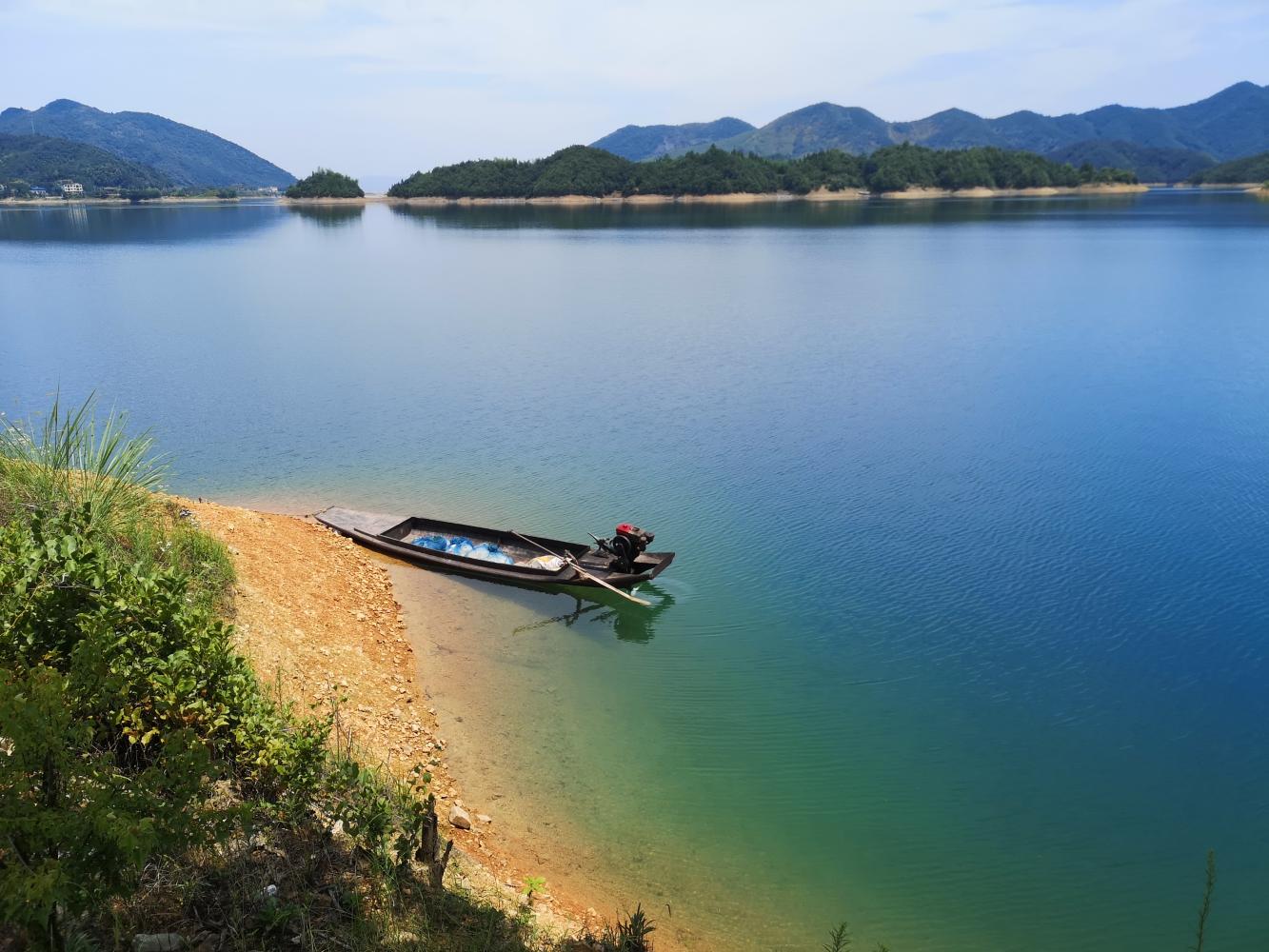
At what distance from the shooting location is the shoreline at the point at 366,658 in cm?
777

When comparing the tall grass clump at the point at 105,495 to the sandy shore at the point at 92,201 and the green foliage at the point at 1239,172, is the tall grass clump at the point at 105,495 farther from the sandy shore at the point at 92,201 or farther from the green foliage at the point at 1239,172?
the green foliage at the point at 1239,172

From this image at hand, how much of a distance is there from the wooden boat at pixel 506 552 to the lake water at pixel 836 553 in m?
0.44

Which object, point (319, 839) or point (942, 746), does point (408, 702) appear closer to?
point (319, 839)

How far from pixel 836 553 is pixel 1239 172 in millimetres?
220431

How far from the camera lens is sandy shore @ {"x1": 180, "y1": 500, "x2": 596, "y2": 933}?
797 centimetres

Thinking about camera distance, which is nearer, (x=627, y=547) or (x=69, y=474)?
(x=69, y=474)

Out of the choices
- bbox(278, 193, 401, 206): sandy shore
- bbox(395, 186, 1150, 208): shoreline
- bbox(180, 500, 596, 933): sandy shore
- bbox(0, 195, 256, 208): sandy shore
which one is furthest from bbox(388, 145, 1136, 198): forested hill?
bbox(180, 500, 596, 933): sandy shore

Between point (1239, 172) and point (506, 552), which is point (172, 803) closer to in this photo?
point (506, 552)

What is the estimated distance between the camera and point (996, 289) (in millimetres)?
43281

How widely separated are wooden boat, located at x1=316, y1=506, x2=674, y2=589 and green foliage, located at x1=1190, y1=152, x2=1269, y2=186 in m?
203

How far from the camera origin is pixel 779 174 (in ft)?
496

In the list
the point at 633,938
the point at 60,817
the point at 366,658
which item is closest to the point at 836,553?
the point at 366,658

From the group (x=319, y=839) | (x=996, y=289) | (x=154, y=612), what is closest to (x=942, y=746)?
(x=319, y=839)

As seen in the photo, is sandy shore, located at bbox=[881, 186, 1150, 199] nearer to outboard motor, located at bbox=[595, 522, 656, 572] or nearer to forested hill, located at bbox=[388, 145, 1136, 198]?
forested hill, located at bbox=[388, 145, 1136, 198]
